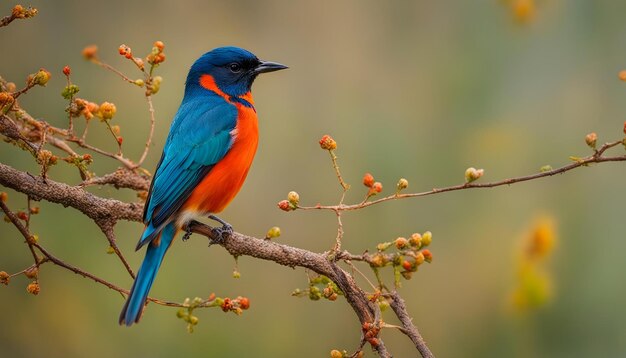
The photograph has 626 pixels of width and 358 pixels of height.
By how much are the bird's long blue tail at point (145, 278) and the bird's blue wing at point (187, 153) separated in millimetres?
88

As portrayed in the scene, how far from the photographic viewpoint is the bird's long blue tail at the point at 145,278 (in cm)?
301

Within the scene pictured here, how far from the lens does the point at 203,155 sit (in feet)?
12.5

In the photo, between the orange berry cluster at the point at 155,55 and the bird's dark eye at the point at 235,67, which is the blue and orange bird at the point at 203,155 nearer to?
the bird's dark eye at the point at 235,67

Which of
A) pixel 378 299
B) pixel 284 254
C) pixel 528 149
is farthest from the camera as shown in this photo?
pixel 528 149

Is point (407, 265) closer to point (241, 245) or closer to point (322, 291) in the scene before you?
point (322, 291)

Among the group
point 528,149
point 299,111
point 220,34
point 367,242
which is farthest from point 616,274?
point 220,34

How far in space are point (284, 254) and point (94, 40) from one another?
3.64 m

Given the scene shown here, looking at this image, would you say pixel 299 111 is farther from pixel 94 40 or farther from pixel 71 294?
pixel 71 294

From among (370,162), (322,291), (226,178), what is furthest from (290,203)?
(370,162)

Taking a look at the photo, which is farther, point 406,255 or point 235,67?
point 235,67

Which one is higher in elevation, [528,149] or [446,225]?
[528,149]

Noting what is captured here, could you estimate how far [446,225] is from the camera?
5.81m

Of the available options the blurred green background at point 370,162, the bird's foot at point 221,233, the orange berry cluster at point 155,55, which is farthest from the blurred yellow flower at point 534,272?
the orange berry cluster at point 155,55

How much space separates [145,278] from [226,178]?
797mm
